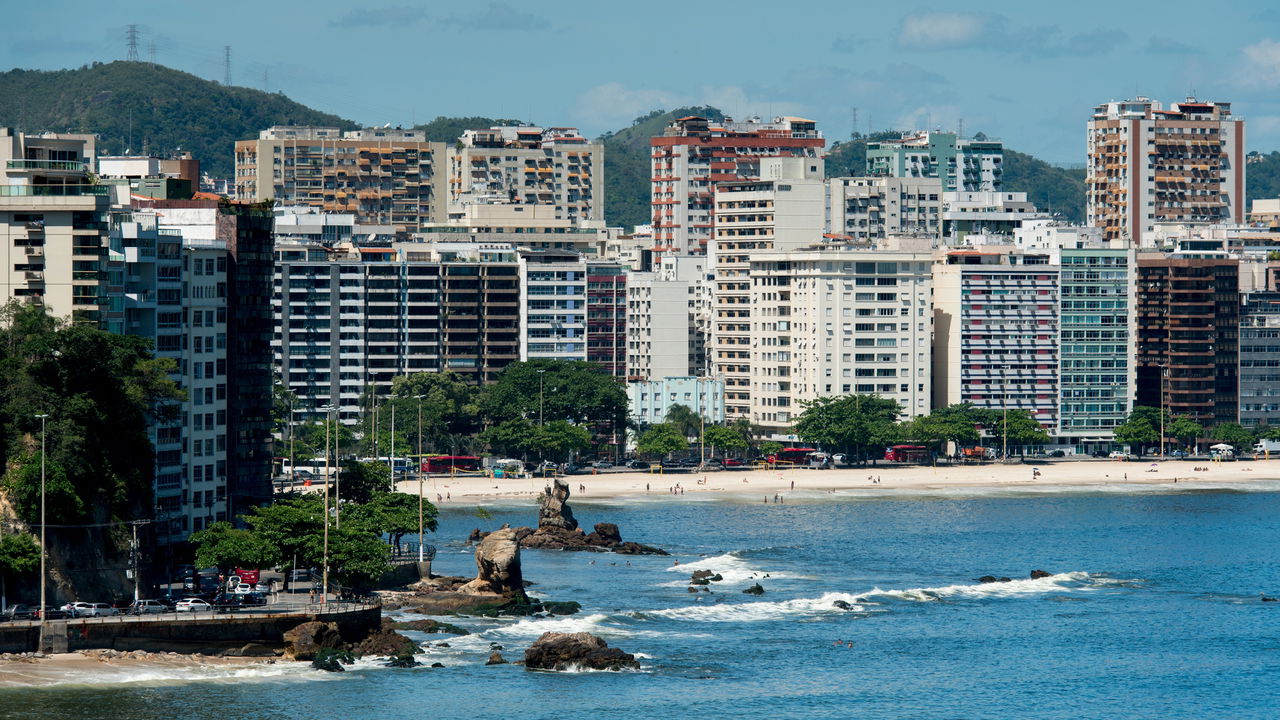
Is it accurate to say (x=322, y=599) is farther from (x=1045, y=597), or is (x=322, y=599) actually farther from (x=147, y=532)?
(x=1045, y=597)

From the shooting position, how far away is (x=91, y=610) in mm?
108938

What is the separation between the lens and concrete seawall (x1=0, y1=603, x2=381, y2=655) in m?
105

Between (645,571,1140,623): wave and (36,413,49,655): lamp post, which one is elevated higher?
(36,413,49,655): lamp post

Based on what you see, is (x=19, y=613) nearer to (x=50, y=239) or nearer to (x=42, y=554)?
(x=42, y=554)

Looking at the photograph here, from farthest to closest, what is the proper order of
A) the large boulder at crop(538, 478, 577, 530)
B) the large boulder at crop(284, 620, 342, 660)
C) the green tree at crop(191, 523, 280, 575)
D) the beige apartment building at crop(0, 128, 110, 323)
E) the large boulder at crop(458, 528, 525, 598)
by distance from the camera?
the large boulder at crop(538, 478, 577, 530) < the large boulder at crop(458, 528, 525, 598) < the green tree at crop(191, 523, 280, 575) < the beige apartment building at crop(0, 128, 110, 323) < the large boulder at crop(284, 620, 342, 660)

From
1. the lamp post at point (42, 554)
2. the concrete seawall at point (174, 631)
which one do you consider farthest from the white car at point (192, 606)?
the lamp post at point (42, 554)

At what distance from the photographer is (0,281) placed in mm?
118562

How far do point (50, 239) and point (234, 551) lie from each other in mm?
19946

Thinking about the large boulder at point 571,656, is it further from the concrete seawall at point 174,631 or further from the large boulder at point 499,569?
the large boulder at point 499,569

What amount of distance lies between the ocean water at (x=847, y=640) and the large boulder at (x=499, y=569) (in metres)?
4.63

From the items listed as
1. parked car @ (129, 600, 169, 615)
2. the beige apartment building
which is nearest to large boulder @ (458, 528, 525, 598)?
parked car @ (129, 600, 169, 615)

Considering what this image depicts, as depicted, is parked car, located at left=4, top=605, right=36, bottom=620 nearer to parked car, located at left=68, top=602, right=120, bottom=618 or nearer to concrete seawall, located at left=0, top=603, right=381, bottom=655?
concrete seawall, located at left=0, top=603, right=381, bottom=655

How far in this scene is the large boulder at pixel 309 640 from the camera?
363 feet

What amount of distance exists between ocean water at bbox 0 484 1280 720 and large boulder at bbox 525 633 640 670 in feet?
2.76
